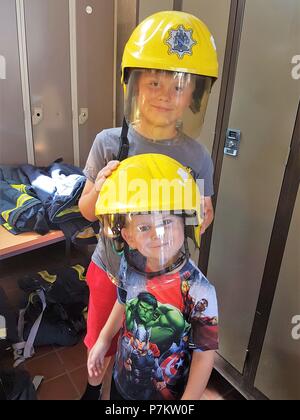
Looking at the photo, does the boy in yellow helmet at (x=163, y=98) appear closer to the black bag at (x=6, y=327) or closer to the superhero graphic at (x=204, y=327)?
the superhero graphic at (x=204, y=327)

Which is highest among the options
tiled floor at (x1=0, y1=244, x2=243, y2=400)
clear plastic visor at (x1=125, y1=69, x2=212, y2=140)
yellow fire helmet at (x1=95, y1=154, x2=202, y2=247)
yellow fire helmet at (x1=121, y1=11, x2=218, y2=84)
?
yellow fire helmet at (x1=121, y1=11, x2=218, y2=84)

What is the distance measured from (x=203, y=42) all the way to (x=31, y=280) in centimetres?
164

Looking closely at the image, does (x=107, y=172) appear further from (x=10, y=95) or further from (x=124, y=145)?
(x=10, y=95)

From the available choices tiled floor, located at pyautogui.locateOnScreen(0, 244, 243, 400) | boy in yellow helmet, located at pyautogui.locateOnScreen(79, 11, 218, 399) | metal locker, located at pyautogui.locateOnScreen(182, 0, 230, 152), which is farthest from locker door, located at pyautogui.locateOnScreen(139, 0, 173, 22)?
tiled floor, located at pyautogui.locateOnScreen(0, 244, 243, 400)

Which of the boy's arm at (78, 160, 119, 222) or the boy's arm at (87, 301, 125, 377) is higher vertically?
the boy's arm at (78, 160, 119, 222)

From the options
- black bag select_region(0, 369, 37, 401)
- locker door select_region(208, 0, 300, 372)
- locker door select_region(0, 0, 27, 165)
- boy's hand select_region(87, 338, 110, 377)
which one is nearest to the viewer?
boy's hand select_region(87, 338, 110, 377)

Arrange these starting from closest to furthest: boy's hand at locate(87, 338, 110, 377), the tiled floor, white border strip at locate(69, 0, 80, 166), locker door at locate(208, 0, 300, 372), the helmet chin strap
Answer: the helmet chin strap → boy's hand at locate(87, 338, 110, 377) → locker door at locate(208, 0, 300, 372) → the tiled floor → white border strip at locate(69, 0, 80, 166)

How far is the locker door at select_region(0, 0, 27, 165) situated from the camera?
6.09ft

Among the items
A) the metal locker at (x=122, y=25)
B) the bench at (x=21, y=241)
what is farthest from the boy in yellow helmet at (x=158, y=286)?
the metal locker at (x=122, y=25)

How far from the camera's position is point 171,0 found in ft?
4.92

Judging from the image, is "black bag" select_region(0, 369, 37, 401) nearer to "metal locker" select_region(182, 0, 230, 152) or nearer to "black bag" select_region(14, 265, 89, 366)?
"black bag" select_region(14, 265, 89, 366)

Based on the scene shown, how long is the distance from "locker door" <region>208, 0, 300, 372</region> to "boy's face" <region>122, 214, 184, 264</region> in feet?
2.05
